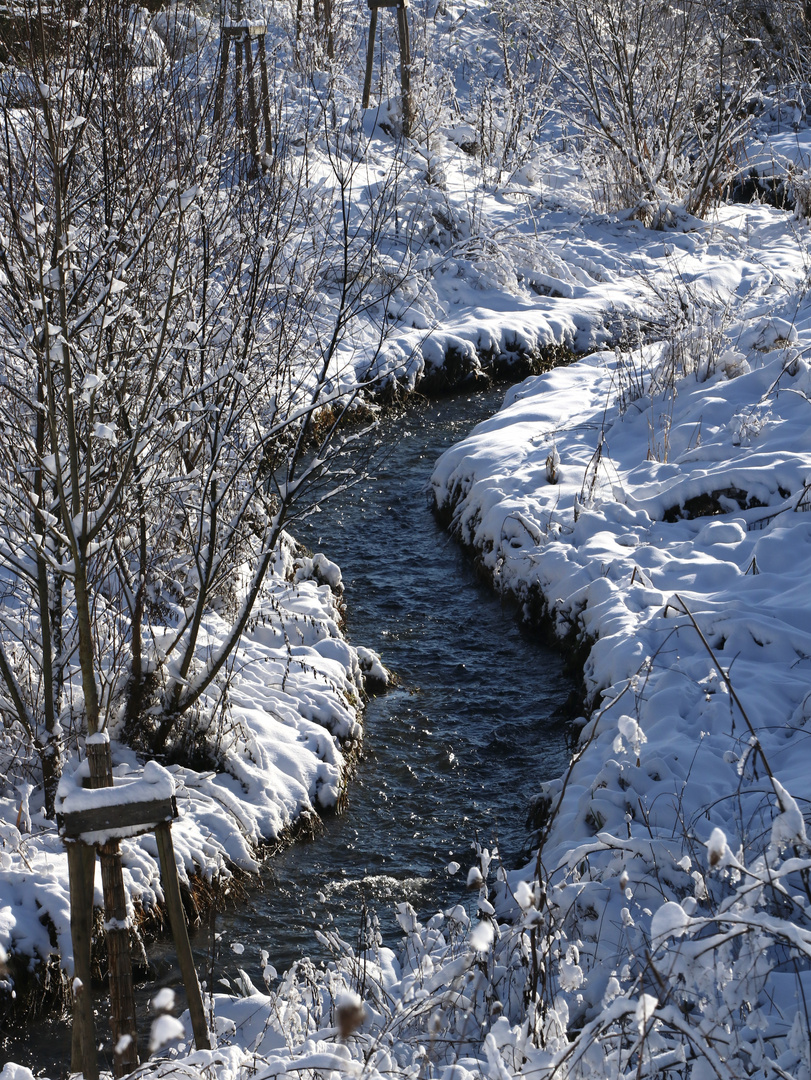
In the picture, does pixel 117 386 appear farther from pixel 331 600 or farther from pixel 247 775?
pixel 331 600

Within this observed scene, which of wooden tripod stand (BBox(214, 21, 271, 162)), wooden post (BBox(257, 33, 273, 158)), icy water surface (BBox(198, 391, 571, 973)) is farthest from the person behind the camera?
wooden post (BBox(257, 33, 273, 158))

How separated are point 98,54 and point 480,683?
13.0 feet

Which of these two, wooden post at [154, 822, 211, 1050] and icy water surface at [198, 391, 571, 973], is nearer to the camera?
wooden post at [154, 822, 211, 1050]

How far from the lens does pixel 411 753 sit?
219 inches

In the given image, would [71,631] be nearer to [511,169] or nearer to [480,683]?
[480,683]

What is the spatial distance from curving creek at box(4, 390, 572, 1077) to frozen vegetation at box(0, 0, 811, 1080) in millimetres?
215

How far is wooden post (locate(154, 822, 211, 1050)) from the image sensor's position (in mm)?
2789

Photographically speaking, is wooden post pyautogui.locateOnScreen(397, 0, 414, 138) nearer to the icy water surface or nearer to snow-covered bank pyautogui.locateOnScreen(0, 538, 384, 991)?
the icy water surface

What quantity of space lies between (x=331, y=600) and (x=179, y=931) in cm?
391

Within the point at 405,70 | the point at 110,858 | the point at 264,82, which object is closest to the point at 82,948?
the point at 110,858

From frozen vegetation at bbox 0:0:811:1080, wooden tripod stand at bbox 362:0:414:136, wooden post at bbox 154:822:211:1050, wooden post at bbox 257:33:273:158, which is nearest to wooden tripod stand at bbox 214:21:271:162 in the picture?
wooden post at bbox 257:33:273:158

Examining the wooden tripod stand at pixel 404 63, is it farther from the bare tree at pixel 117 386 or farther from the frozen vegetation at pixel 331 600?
the bare tree at pixel 117 386

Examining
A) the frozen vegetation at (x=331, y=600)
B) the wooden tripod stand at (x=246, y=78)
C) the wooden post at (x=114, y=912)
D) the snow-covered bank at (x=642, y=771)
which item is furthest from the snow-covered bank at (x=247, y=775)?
the wooden tripod stand at (x=246, y=78)

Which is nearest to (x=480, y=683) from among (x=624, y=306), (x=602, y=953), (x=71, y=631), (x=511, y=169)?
(x=71, y=631)
